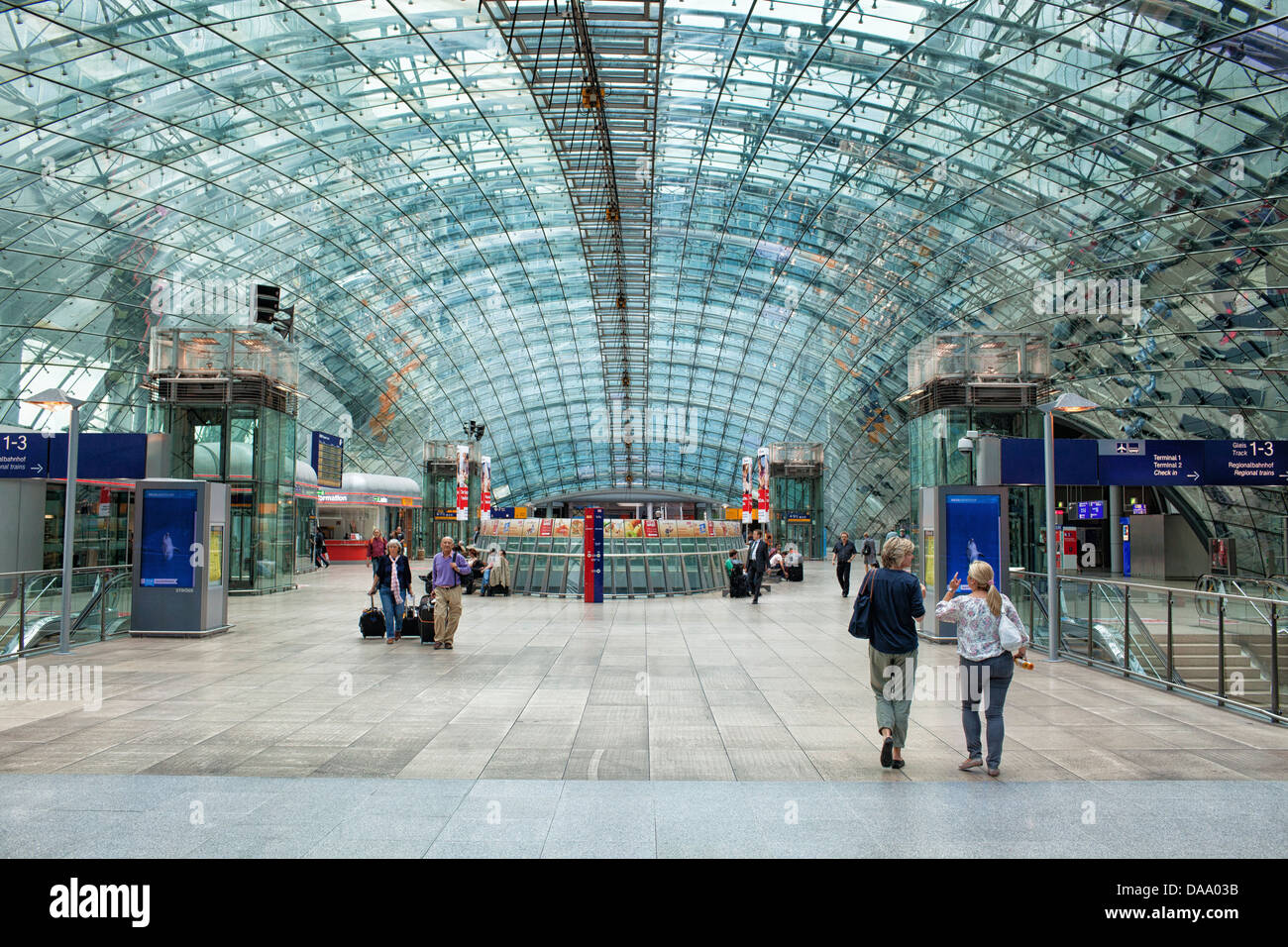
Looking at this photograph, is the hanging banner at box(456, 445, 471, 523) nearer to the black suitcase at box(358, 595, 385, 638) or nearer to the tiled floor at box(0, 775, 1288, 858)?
the black suitcase at box(358, 595, 385, 638)

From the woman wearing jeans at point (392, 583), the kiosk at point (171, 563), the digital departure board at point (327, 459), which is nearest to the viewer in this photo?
the woman wearing jeans at point (392, 583)

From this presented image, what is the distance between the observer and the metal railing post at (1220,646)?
32.2ft

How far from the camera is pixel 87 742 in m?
7.78

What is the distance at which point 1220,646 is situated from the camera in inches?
391

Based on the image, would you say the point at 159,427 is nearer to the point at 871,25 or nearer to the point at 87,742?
the point at 87,742

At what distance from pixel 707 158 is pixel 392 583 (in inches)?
1092

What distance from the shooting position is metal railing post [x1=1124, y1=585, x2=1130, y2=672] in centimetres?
1216

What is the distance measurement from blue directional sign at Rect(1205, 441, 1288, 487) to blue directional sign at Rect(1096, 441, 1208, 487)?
15.8 inches

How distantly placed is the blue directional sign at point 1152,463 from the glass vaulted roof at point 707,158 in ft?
28.6

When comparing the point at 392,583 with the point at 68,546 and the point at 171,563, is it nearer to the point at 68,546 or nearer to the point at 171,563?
the point at 171,563

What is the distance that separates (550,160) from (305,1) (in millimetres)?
14576

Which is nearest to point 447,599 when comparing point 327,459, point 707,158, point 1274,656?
point 1274,656

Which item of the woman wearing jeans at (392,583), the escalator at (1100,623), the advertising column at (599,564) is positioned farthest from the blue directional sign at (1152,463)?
the woman wearing jeans at (392,583)

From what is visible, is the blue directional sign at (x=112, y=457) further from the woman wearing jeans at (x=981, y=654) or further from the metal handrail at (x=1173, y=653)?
the woman wearing jeans at (x=981, y=654)
